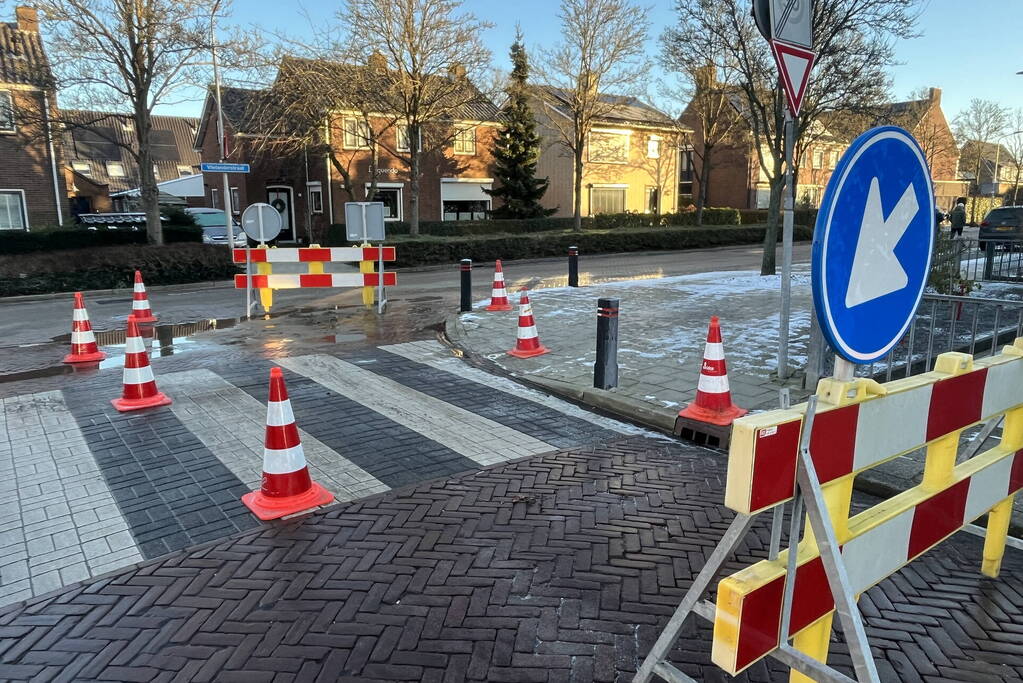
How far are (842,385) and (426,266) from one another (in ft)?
66.5

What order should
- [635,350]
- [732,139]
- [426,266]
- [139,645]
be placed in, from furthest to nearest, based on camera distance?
[732,139] < [426,266] < [635,350] < [139,645]

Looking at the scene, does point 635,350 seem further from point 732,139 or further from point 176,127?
point 176,127

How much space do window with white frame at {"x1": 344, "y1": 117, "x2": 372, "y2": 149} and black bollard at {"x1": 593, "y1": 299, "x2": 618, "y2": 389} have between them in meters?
21.4

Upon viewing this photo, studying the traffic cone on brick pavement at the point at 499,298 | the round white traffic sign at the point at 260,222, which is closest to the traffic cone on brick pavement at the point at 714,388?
the traffic cone on brick pavement at the point at 499,298

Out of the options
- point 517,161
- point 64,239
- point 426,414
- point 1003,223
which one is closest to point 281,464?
point 426,414

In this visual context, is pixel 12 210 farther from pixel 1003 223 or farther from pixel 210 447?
pixel 1003 223

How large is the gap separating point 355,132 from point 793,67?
78.8 ft

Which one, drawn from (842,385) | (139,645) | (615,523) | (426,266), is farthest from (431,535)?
(426,266)

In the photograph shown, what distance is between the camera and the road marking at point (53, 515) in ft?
11.5

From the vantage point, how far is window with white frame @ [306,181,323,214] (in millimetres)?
31542

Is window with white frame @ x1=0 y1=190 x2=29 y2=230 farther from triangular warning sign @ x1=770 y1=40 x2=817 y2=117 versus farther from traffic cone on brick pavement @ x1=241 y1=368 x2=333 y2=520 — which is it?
triangular warning sign @ x1=770 y1=40 x2=817 y2=117

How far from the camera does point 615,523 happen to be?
4.00 m

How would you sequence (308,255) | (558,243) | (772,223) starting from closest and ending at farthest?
(308,255) → (772,223) → (558,243)

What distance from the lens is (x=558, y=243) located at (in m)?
25.3
